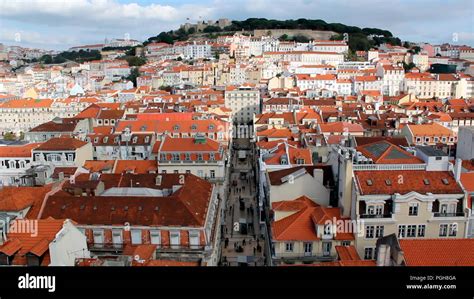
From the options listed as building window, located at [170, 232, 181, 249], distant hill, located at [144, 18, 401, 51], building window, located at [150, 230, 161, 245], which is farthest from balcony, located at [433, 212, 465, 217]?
distant hill, located at [144, 18, 401, 51]

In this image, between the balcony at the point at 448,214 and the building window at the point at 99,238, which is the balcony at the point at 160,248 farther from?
the balcony at the point at 448,214

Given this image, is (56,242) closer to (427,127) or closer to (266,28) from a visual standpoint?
(427,127)

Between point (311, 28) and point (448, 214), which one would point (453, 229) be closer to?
point (448, 214)

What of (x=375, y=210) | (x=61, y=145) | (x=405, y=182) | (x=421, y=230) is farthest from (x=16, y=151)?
(x=421, y=230)

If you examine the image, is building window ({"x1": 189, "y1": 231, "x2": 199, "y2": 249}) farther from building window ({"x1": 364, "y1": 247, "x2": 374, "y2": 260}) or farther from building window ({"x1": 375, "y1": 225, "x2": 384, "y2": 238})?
building window ({"x1": 375, "y1": 225, "x2": 384, "y2": 238})

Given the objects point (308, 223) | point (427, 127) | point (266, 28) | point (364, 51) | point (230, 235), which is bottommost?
point (230, 235)
